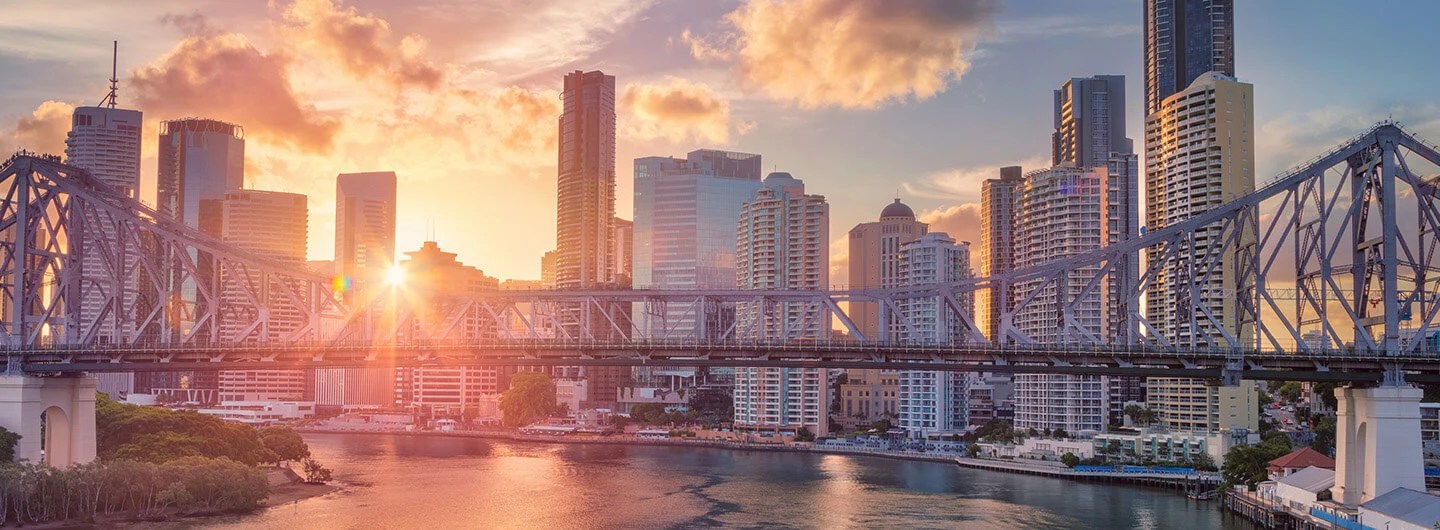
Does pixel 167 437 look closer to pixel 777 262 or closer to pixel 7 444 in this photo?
pixel 7 444

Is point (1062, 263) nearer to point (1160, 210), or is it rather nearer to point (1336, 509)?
point (1336, 509)

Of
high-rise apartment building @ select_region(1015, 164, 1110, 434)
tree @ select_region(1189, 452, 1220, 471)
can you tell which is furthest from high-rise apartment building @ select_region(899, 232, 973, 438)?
tree @ select_region(1189, 452, 1220, 471)

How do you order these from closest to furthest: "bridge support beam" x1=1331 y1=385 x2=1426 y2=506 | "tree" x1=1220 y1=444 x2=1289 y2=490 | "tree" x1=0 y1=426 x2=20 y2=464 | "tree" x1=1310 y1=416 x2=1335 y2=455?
1. "bridge support beam" x1=1331 y1=385 x2=1426 y2=506
2. "tree" x1=0 y1=426 x2=20 y2=464
3. "tree" x1=1220 y1=444 x2=1289 y2=490
4. "tree" x1=1310 y1=416 x2=1335 y2=455

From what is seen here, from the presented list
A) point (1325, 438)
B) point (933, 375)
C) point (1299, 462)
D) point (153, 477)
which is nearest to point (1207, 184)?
point (1325, 438)

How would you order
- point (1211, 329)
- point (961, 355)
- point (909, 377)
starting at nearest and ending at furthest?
point (961, 355)
point (1211, 329)
point (909, 377)

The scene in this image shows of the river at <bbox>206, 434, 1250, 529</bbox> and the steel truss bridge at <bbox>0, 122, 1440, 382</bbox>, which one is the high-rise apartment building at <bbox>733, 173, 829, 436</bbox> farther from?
the steel truss bridge at <bbox>0, 122, 1440, 382</bbox>

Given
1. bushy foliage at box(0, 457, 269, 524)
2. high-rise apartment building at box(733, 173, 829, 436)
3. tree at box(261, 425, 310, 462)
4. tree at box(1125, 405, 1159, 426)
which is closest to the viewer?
→ bushy foliage at box(0, 457, 269, 524)

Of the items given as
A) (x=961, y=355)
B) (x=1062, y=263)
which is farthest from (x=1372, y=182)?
(x=961, y=355)
